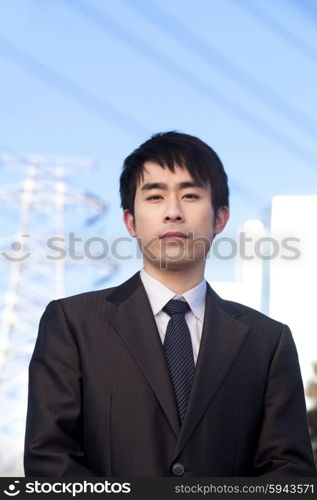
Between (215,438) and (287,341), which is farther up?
(287,341)

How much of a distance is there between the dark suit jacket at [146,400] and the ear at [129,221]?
0.61ft

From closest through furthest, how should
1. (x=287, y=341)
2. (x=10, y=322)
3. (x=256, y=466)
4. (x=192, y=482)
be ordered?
(x=192, y=482), (x=256, y=466), (x=287, y=341), (x=10, y=322)

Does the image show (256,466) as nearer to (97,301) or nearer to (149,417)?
(149,417)

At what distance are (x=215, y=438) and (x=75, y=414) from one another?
365mm

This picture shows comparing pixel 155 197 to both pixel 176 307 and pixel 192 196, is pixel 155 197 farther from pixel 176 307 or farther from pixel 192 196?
pixel 176 307

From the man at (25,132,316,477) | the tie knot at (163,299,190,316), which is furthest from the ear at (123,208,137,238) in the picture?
the tie knot at (163,299,190,316)

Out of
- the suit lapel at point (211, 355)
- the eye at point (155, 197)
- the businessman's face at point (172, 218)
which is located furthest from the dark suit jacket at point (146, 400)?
the eye at point (155, 197)

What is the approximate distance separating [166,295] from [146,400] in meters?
0.33

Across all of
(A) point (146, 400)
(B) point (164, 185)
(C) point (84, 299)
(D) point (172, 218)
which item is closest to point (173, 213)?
(D) point (172, 218)

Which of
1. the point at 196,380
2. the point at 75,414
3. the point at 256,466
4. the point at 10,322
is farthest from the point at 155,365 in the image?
the point at 10,322

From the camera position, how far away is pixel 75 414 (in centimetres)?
207

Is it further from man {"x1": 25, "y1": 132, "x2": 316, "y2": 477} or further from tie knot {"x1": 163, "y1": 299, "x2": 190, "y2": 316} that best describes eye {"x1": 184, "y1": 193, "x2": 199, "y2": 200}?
tie knot {"x1": 163, "y1": 299, "x2": 190, "y2": 316}

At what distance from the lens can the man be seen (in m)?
2.06

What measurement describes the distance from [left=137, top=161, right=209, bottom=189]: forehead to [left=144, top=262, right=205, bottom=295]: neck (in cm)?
24
